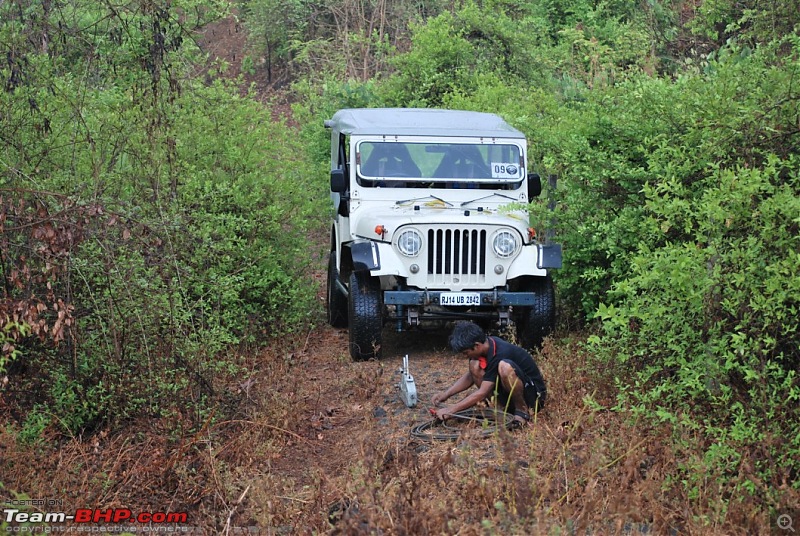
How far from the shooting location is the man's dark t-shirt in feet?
21.3

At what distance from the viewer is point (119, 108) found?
8875 mm

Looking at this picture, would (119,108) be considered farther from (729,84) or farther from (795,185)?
(795,185)

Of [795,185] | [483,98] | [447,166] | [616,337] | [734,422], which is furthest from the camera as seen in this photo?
[483,98]

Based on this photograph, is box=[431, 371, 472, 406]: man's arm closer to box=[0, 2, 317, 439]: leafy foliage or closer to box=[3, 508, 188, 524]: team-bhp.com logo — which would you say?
box=[0, 2, 317, 439]: leafy foliage

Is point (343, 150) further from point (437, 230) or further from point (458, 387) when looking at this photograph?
point (458, 387)

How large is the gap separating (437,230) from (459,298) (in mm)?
618

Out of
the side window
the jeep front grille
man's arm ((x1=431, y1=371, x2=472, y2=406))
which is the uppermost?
the side window

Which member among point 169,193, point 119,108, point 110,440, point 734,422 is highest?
point 119,108

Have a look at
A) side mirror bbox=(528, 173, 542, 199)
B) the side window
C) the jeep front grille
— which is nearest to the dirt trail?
the jeep front grille

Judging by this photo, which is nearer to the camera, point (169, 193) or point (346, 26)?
point (169, 193)

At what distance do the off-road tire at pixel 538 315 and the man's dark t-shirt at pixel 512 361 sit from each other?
1.90 m

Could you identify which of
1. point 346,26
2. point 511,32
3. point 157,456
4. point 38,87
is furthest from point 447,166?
point 346,26

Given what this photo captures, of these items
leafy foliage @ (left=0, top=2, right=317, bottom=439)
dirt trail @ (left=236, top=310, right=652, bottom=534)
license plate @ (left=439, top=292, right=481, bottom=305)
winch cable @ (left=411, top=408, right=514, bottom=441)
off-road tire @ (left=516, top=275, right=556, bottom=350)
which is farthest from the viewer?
off-road tire @ (left=516, top=275, right=556, bottom=350)

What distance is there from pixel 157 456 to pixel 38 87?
3.10 meters
